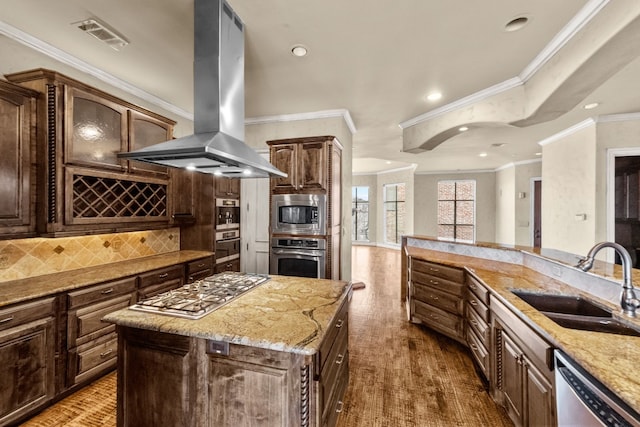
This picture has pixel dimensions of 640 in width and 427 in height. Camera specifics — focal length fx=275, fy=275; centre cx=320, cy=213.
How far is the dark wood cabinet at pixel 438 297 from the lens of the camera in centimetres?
287

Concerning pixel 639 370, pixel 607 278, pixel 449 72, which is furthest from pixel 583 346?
pixel 449 72

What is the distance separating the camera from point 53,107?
2086 millimetres

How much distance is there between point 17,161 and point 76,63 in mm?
1222

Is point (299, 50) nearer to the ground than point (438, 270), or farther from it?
farther from it

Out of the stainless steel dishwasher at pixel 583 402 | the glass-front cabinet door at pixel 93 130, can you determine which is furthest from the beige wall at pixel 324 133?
the stainless steel dishwasher at pixel 583 402

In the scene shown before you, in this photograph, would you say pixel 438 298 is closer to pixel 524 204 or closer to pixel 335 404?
pixel 335 404

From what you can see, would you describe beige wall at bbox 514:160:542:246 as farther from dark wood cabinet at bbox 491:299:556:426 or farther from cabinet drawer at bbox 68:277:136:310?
cabinet drawer at bbox 68:277:136:310

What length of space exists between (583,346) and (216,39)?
2578mm

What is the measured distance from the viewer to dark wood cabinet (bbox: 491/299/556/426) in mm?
1421

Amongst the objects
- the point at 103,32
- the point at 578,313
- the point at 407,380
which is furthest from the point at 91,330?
the point at 578,313

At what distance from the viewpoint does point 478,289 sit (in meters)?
2.43

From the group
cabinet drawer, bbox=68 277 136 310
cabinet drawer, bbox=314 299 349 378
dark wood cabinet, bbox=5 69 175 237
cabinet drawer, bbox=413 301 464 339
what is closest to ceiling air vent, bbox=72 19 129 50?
dark wood cabinet, bbox=5 69 175 237

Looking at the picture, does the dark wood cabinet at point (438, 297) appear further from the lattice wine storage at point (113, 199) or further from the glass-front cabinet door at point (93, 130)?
the glass-front cabinet door at point (93, 130)

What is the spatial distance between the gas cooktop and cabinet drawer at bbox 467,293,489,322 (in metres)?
1.79
